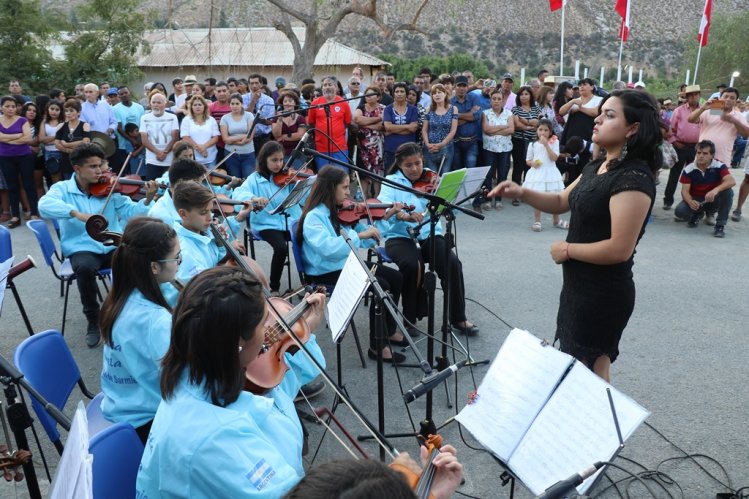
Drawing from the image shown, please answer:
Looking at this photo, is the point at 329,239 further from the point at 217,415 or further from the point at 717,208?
the point at 717,208

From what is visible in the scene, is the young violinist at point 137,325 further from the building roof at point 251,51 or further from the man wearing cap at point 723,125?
the building roof at point 251,51

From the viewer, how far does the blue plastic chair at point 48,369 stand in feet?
8.02

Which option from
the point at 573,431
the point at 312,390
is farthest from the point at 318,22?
the point at 573,431

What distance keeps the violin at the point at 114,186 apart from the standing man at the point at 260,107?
319 cm

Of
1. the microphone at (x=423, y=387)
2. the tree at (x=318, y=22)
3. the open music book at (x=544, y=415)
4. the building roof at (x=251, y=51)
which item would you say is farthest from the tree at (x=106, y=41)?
the open music book at (x=544, y=415)

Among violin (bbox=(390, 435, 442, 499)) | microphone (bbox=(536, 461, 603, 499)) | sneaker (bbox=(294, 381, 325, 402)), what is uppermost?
violin (bbox=(390, 435, 442, 499))

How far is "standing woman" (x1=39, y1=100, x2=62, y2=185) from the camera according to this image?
7.86 metres

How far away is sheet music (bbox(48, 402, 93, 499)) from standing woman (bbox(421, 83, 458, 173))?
23.4ft

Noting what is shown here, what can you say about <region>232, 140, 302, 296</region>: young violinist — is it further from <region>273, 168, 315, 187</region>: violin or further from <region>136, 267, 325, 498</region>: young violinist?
<region>136, 267, 325, 498</region>: young violinist

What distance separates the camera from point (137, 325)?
243cm

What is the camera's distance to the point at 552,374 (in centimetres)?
201

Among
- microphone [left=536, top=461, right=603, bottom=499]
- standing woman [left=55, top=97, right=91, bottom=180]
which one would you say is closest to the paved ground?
standing woman [left=55, top=97, right=91, bottom=180]

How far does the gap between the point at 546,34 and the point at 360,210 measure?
50.0 m

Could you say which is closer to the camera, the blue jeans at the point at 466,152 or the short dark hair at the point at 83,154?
the short dark hair at the point at 83,154
